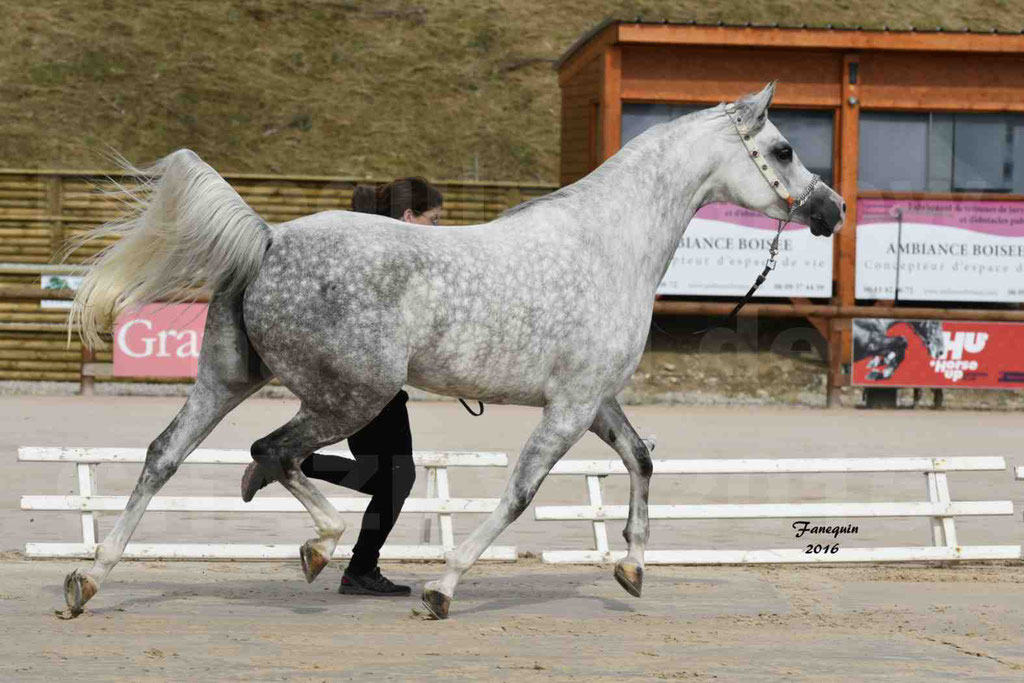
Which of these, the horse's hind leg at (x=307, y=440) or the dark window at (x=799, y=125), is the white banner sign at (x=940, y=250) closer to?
the dark window at (x=799, y=125)

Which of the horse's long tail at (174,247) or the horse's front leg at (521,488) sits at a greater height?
the horse's long tail at (174,247)

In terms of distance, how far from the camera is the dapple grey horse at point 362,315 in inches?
213

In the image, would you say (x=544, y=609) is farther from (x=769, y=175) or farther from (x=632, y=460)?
(x=769, y=175)

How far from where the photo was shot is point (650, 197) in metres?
6.19

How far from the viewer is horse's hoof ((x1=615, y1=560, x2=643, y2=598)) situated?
6.11m

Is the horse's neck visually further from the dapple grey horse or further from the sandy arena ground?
the sandy arena ground

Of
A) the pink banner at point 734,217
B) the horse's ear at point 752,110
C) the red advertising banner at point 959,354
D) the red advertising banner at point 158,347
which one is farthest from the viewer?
the pink banner at point 734,217

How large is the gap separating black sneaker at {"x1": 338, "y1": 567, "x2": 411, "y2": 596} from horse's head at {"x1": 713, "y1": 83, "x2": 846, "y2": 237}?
244 centimetres

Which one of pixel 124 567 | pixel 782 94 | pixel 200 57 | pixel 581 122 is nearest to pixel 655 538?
pixel 124 567

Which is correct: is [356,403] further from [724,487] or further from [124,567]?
[724,487]

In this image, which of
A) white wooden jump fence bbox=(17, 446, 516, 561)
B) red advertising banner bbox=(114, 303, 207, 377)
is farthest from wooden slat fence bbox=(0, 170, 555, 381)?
white wooden jump fence bbox=(17, 446, 516, 561)

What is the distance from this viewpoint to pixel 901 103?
20125 mm

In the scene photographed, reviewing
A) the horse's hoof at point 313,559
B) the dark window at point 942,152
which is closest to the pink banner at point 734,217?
the dark window at point 942,152

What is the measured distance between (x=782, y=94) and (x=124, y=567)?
48.9 ft
